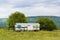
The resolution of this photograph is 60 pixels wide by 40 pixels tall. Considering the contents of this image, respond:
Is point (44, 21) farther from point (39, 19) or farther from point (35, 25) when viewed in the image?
point (35, 25)

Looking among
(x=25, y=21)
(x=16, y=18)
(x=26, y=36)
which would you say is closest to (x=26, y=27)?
(x=25, y=21)

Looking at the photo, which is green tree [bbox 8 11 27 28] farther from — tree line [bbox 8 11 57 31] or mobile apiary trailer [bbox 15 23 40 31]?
mobile apiary trailer [bbox 15 23 40 31]

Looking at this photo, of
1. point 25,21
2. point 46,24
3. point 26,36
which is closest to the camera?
point 26,36

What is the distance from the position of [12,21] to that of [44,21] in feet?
42.9

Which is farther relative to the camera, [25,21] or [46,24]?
[25,21]

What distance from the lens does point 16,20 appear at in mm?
86625

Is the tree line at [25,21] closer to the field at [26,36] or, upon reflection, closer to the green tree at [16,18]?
the green tree at [16,18]

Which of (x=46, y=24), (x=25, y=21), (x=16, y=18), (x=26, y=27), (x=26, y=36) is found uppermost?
(x=26, y=36)

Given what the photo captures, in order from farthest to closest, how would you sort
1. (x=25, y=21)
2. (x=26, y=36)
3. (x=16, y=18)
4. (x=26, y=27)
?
(x=16, y=18) < (x=25, y=21) < (x=26, y=27) < (x=26, y=36)

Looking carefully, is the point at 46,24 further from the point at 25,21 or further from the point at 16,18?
the point at 16,18

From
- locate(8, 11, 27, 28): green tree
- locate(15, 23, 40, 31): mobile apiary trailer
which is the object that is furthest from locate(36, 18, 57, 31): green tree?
locate(15, 23, 40, 31): mobile apiary trailer

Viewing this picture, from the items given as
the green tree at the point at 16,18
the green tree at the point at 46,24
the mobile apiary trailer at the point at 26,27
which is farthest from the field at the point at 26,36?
the green tree at the point at 16,18

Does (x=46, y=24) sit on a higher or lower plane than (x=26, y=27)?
lower

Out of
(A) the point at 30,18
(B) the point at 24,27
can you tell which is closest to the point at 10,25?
(A) the point at 30,18
